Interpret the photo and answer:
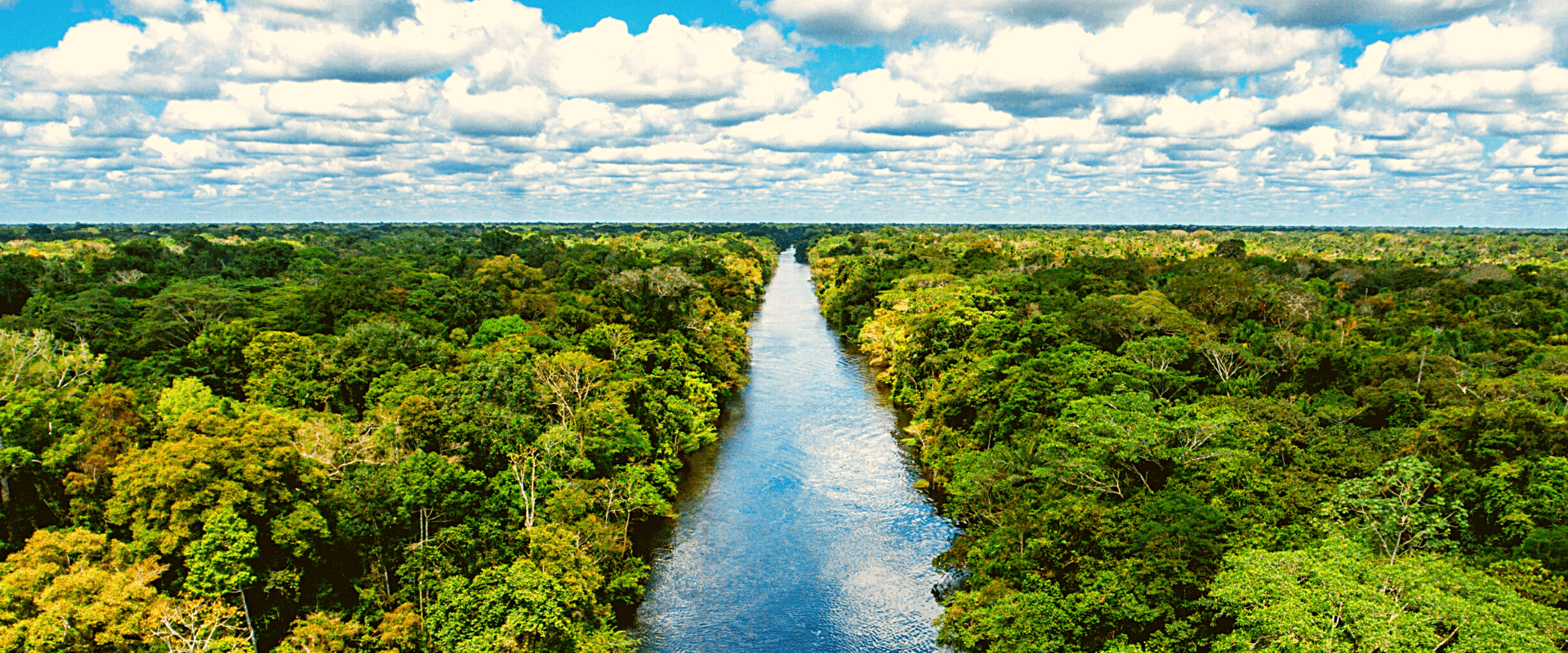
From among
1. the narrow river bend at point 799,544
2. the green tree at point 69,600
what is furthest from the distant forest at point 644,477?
the narrow river bend at point 799,544

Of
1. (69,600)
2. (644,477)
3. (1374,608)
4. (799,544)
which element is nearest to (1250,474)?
(1374,608)

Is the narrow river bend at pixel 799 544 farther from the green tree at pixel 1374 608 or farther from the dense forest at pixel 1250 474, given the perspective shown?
the green tree at pixel 1374 608

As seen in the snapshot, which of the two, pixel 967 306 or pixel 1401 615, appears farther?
pixel 967 306

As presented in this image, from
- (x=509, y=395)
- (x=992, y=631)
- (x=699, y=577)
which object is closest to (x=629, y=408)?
(x=509, y=395)

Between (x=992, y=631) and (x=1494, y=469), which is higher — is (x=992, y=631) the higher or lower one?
the lower one

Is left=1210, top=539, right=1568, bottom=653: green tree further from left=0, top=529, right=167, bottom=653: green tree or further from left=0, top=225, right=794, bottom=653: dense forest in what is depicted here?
left=0, top=529, right=167, bottom=653: green tree

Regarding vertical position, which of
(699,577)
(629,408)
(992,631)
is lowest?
(699,577)

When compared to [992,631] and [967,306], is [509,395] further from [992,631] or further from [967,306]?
[967,306]
